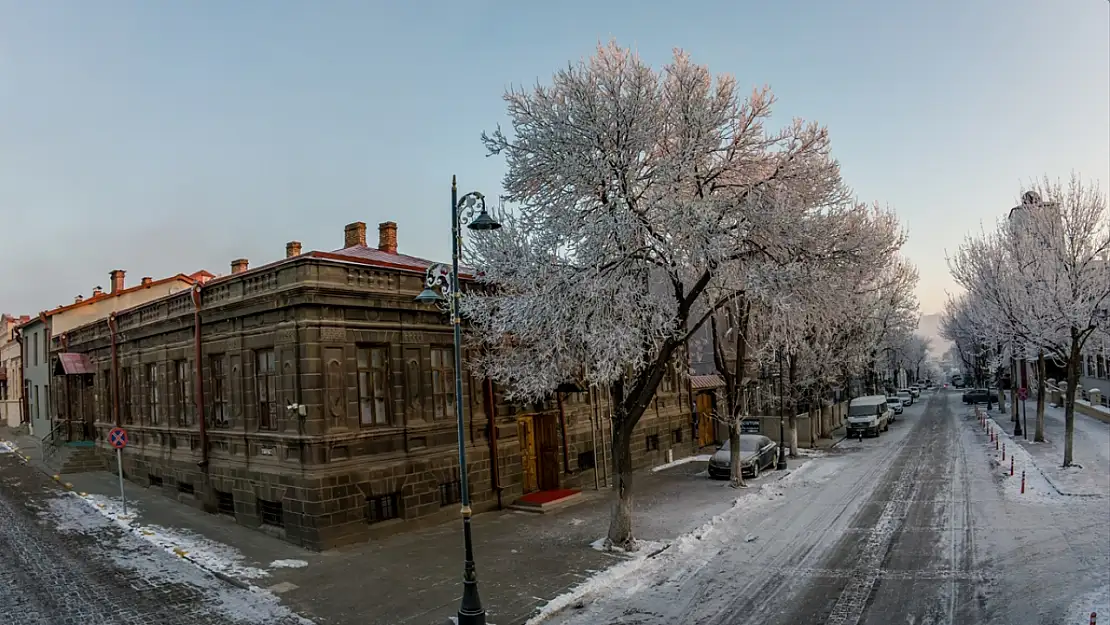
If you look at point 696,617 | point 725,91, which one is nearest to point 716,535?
point 696,617

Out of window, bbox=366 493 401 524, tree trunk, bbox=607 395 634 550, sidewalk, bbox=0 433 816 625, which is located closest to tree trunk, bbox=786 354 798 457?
sidewalk, bbox=0 433 816 625

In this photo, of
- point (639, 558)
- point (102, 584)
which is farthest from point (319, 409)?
point (639, 558)

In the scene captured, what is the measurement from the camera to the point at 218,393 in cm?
1872

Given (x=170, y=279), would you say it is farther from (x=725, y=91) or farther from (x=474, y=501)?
(x=725, y=91)

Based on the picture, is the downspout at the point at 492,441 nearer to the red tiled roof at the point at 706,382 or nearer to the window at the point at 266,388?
the window at the point at 266,388

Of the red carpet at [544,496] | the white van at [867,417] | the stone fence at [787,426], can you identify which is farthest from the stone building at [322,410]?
the white van at [867,417]

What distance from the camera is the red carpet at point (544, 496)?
19.9 m

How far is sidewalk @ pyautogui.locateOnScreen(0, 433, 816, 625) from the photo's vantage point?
11828 mm

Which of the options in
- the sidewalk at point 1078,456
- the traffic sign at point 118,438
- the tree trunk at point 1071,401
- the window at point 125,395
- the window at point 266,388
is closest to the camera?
the window at point 266,388

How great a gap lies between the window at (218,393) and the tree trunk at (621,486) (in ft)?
33.8

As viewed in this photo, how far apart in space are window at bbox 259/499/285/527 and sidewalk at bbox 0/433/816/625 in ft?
1.13

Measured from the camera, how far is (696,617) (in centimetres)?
1106

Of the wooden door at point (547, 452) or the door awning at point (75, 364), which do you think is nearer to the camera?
the wooden door at point (547, 452)

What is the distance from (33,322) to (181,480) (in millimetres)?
23284
